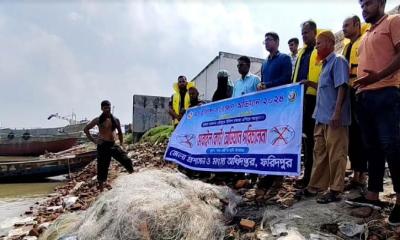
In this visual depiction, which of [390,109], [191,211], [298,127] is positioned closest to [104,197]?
[191,211]

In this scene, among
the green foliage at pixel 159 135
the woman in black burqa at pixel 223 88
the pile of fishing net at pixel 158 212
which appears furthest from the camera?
the green foliage at pixel 159 135

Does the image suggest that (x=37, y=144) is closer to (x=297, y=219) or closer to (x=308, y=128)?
(x=308, y=128)

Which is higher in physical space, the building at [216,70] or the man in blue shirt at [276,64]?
the building at [216,70]

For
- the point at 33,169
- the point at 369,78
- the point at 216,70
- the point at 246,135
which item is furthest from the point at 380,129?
the point at 216,70

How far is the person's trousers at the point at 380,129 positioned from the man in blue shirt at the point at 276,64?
1.51 m

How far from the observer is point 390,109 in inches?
129

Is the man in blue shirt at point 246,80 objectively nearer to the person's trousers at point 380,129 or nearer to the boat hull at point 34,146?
the person's trousers at point 380,129

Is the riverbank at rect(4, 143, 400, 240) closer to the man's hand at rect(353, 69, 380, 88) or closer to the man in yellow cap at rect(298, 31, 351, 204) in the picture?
the man in yellow cap at rect(298, 31, 351, 204)

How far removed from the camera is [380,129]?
130 inches

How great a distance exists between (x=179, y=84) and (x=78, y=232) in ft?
12.4

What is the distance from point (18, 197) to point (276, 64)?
8704 millimetres

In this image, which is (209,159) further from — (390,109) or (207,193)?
(390,109)

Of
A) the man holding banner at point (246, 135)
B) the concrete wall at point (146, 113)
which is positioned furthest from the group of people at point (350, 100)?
the concrete wall at point (146, 113)

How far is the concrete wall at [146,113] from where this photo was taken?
1791 centimetres
